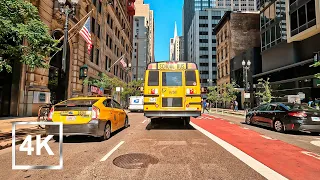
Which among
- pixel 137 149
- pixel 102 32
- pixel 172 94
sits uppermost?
pixel 102 32

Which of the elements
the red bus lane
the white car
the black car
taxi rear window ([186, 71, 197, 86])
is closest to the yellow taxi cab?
the red bus lane

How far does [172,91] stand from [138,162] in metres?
6.47

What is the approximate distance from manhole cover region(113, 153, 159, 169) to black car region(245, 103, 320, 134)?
8017 mm

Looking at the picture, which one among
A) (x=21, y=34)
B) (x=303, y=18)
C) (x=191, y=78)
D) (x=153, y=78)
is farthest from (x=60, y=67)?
(x=303, y=18)

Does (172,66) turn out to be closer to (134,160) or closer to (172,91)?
(172,91)

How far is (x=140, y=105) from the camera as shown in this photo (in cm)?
3591

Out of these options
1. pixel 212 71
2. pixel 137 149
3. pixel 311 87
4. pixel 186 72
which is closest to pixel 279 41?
pixel 311 87

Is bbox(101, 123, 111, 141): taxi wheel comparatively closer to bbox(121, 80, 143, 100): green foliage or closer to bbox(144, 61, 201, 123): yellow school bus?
bbox(144, 61, 201, 123): yellow school bus

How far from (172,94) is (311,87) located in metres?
21.0

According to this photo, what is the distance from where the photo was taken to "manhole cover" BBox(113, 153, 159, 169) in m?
5.33

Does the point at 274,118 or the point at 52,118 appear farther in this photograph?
the point at 274,118

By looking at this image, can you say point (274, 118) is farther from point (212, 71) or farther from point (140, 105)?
point (212, 71)

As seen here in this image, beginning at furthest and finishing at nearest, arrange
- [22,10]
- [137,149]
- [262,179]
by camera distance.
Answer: [22,10]
[137,149]
[262,179]

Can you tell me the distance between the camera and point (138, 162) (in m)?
5.58
